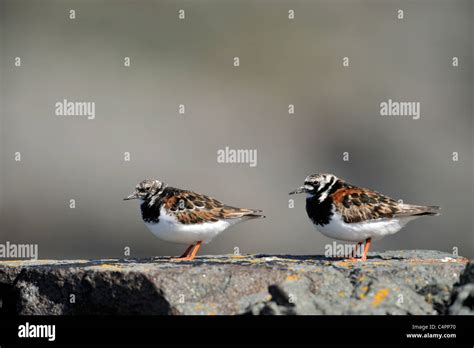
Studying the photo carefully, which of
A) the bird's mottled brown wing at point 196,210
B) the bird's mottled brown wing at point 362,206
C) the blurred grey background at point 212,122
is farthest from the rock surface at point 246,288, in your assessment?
the blurred grey background at point 212,122

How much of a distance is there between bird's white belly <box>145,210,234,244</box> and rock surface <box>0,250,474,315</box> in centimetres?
126

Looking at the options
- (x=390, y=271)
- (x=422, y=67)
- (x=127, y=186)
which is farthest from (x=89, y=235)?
(x=390, y=271)

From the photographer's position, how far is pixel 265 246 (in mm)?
28562

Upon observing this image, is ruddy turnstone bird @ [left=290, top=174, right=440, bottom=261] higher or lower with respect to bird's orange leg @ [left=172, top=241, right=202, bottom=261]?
higher

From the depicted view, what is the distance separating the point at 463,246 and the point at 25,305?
18.4 m

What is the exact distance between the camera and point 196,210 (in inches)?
575

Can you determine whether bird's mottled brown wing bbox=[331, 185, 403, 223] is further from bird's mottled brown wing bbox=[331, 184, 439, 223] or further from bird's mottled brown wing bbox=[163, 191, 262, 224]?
bird's mottled brown wing bbox=[163, 191, 262, 224]

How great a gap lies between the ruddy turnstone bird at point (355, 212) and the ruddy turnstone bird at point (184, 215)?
0.94 m

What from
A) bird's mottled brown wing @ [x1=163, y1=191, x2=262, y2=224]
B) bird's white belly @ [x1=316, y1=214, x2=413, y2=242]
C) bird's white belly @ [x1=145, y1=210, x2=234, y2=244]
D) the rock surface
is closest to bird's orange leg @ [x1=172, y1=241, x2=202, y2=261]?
bird's white belly @ [x1=145, y1=210, x2=234, y2=244]

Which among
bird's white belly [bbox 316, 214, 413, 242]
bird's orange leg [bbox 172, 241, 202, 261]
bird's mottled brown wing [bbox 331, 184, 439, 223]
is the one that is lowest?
bird's orange leg [bbox 172, 241, 202, 261]

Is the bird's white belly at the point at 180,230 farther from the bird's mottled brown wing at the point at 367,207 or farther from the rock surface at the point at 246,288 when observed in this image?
the bird's mottled brown wing at the point at 367,207

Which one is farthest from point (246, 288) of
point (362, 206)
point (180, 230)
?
point (362, 206)

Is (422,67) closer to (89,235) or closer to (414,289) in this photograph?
(89,235)

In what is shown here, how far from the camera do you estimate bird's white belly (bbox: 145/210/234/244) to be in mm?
14422
